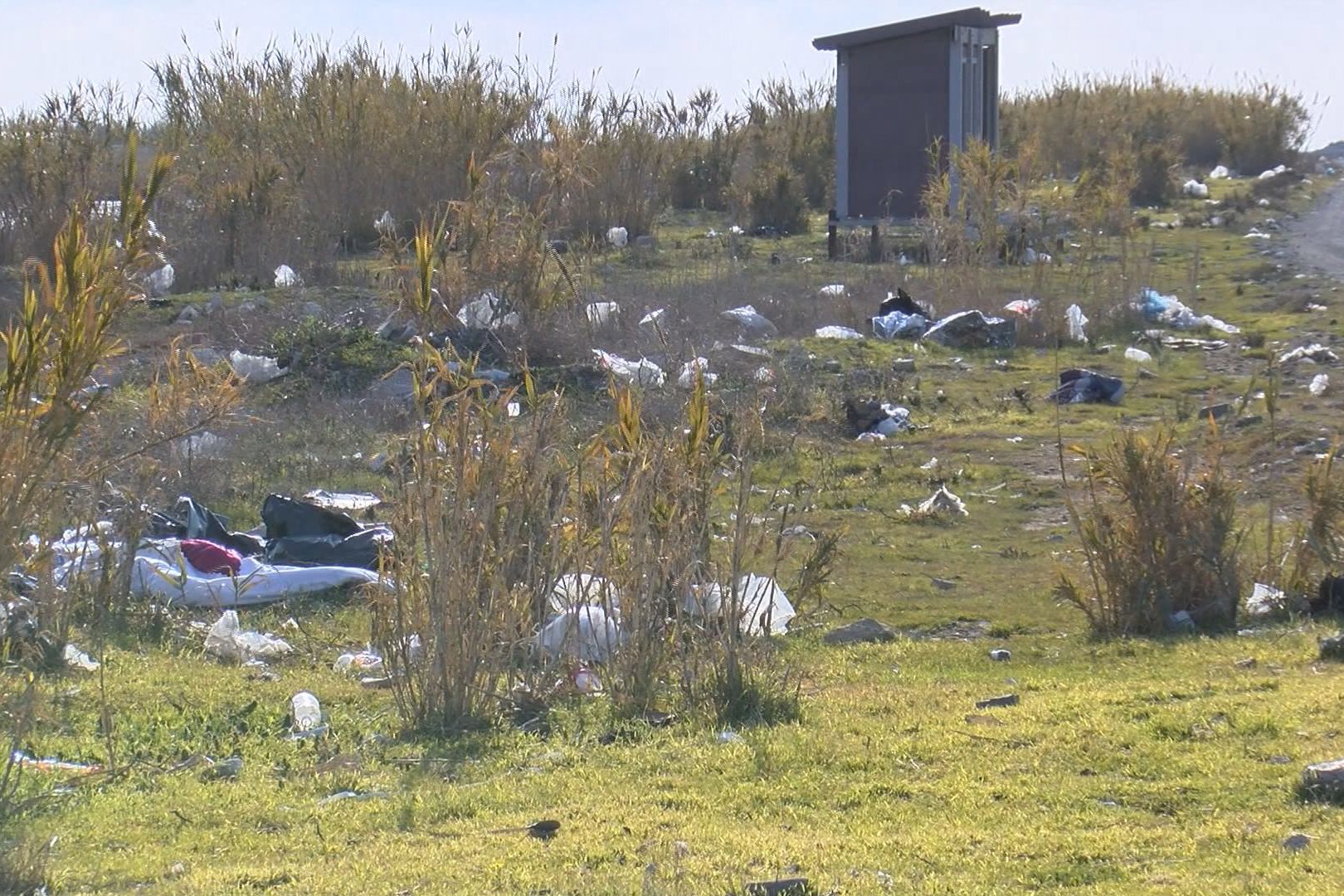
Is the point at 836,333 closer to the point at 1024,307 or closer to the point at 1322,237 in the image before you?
the point at 1024,307

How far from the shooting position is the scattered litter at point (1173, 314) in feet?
48.2

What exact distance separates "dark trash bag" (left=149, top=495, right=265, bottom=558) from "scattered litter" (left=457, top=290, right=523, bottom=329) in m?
4.43

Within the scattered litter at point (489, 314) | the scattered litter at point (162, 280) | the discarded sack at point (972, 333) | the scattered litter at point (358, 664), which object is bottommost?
the scattered litter at point (358, 664)

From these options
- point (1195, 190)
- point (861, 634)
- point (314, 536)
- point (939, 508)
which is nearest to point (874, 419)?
point (939, 508)

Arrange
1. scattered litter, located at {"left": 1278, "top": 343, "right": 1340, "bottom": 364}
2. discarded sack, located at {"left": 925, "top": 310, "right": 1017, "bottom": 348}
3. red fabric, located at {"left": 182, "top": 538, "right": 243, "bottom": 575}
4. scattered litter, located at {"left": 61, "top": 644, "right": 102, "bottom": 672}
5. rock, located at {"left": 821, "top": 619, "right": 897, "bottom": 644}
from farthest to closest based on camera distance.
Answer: discarded sack, located at {"left": 925, "top": 310, "right": 1017, "bottom": 348} < scattered litter, located at {"left": 1278, "top": 343, "right": 1340, "bottom": 364} < red fabric, located at {"left": 182, "top": 538, "right": 243, "bottom": 575} < rock, located at {"left": 821, "top": 619, "right": 897, "bottom": 644} < scattered litter, located at {"left": 61, "top": 644, "right": 102, "bottom": 672}

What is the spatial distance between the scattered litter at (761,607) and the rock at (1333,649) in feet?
6.65

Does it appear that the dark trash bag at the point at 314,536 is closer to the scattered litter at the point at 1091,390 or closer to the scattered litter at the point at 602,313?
the scattered litter at the point at 602,313

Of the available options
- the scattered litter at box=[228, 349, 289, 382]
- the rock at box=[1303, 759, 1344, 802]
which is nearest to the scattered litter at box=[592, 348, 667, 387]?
the scattered litter at box=[228, 349, 289, 382]

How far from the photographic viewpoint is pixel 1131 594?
6.87 metres

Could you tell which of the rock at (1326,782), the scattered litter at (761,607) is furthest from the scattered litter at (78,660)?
the rock at (1326,782)

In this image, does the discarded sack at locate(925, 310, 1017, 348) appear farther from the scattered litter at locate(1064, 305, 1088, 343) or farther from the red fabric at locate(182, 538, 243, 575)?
the red fabric at locate(182, 538, 243, 575)

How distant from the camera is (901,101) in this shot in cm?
1931

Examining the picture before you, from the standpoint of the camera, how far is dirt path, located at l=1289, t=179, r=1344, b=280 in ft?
59.0

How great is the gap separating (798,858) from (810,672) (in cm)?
245
